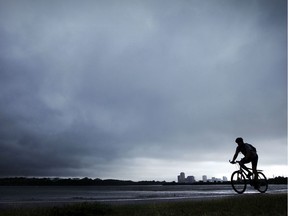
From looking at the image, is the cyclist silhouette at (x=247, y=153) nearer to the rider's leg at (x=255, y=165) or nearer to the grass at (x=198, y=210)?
the rider's leg at (x=255, y=165)

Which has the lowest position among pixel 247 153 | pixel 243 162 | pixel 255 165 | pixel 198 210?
pixel 198 210

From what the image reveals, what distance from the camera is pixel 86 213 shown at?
11.6 m

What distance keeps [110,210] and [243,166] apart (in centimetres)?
739

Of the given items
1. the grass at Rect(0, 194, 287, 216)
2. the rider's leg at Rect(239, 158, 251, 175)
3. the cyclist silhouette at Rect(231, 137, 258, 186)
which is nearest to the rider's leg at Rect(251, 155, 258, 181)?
the cyclist silhouette at Rect(231, 137, 258, 186)

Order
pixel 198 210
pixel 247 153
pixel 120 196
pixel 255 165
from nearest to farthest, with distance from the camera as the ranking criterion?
1. pixel 198 210
2. pixel 247 153
3. pixel 255 165
4. pixel 120 196

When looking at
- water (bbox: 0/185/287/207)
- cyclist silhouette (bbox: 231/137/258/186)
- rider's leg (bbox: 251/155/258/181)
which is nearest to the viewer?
cyclist silhouette (bbox: 231/137/258/186)

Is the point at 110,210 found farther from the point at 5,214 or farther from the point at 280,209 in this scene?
the point at 280,209

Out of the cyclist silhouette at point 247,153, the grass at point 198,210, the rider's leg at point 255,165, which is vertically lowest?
the grass at point 198,210

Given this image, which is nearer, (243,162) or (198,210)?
(198,210)

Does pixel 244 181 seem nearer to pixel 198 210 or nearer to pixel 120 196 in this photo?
pixel 198 210

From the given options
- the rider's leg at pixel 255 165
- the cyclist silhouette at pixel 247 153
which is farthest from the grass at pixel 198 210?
→ the rider's leg at pixel 255 165

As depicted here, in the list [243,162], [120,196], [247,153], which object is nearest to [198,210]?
[247,153]

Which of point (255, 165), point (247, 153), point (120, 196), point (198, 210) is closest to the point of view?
point (198, 210)

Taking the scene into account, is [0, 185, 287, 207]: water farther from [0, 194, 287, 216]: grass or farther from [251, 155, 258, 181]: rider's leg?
[0, 194, 287, 216]: grass
